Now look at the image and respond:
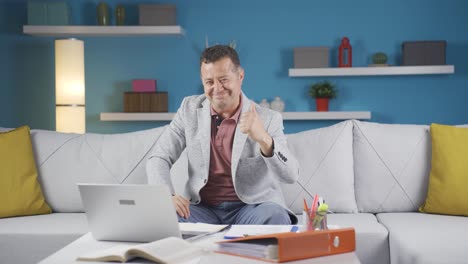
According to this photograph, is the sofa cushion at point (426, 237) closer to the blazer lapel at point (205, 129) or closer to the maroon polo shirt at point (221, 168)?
the maroon polo shirt at point (221, 168)

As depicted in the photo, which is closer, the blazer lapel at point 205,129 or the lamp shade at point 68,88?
the blazer lapel at point 205,129

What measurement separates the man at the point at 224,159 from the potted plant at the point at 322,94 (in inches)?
94.1

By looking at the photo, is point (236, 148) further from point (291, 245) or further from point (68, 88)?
point (68, 88)

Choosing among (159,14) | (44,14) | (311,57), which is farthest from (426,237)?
(44,14)

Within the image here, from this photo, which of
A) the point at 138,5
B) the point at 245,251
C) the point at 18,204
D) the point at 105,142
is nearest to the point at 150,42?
the point at 138,5

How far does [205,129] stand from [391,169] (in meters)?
0.99

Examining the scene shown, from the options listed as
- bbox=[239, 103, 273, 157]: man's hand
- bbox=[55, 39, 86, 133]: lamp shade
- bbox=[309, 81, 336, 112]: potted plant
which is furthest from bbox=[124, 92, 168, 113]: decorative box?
bbox=[239, 103, 273, 157]: man's hand

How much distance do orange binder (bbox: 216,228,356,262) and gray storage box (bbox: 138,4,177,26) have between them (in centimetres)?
357

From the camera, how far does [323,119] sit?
5133 mm

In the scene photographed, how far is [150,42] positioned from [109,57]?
1.15 feet

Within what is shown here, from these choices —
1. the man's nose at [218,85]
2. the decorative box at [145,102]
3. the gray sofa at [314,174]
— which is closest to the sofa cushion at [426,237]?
the gray sofa at [314,174]

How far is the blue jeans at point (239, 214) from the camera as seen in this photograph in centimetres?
245

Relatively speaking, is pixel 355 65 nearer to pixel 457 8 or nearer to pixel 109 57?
pixel 457 8

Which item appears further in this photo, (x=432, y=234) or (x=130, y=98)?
(x=130, y=98)
